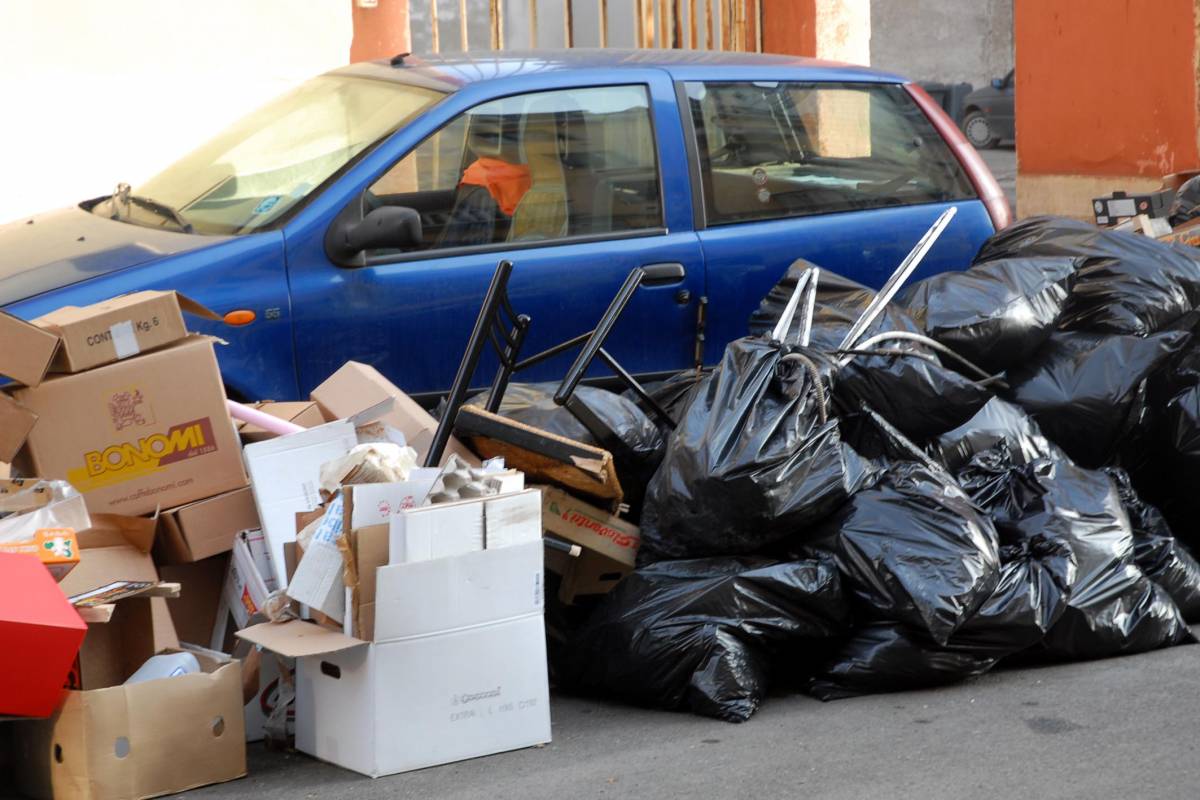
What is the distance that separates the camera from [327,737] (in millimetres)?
3693

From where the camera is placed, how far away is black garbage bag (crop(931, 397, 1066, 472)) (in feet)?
15.4

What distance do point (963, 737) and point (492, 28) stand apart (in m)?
7.85

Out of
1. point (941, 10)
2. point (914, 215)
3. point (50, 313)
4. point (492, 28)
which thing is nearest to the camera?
point (50, 313)

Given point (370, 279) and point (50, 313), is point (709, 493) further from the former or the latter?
point (50, 313)

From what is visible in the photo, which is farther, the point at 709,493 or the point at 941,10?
the point at 941,10

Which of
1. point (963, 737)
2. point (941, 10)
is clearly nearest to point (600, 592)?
point (963, 737)

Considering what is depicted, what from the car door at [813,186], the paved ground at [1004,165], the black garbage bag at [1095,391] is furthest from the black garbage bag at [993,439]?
the paved ground at [1004,165]

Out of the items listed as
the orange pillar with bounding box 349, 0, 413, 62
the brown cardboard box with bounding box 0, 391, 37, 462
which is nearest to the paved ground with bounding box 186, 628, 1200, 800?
the brown cardboard box with bounding box 0, 391, 37, 462

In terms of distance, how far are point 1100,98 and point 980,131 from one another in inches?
529

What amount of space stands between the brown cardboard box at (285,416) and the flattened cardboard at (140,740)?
0.84 metres

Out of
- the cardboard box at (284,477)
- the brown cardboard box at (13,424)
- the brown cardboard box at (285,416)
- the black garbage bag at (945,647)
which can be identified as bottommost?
the black garbage bag at (945,647)

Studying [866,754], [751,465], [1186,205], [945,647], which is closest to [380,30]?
[1186,205]

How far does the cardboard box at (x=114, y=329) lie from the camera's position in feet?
13.0

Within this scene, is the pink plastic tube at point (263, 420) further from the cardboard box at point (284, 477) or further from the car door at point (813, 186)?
the car door at point (813, 186)
